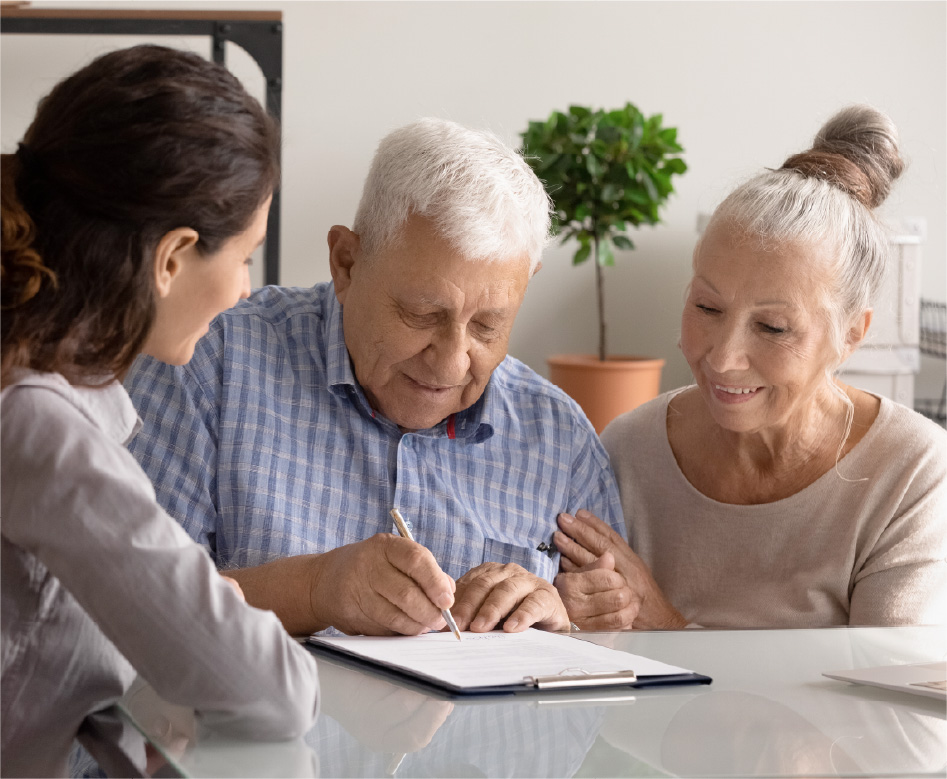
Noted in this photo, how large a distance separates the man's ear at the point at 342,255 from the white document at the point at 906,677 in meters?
0.82

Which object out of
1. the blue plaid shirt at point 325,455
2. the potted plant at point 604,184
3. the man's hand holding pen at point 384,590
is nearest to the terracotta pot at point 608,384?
the potted plant at point 604,184

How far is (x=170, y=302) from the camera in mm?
A: 813

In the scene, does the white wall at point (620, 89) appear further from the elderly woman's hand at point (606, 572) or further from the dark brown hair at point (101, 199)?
the dark brown hair at point (101, 199)

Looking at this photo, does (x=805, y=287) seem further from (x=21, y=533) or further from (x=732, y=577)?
(x=21, y=533)

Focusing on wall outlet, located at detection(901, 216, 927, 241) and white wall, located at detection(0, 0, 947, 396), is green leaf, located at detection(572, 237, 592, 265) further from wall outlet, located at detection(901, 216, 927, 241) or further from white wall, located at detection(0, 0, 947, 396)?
wall outlet, located at detection(901, 216, 927, 241)

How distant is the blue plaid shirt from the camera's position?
1.34 meters

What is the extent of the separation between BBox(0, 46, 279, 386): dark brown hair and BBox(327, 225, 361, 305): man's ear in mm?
650

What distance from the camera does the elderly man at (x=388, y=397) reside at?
134 centimetres

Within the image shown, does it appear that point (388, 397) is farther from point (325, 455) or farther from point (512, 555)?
point (512, 555)

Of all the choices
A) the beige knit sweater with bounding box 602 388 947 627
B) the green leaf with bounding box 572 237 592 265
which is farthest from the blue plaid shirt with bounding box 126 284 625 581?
the green leaf with bounding box 572 237 592 265

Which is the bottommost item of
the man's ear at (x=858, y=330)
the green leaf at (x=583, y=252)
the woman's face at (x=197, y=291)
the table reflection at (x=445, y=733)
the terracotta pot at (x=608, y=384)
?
the terracotta pot at (x=608, y=384)

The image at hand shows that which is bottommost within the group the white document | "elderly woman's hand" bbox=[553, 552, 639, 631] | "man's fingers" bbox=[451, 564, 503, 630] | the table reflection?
"elderly woman's hand" bbox=[553, 552, 639, 631]

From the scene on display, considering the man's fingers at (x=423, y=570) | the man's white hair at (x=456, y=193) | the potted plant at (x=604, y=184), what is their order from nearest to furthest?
the man's fingers at (x=423, y=570)
the man's white hair at (x=456, y=193)
the potted plant at (x=604, y=184)

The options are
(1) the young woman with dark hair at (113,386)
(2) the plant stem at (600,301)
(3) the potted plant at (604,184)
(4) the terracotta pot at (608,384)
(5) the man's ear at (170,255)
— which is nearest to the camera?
(1) the young woman with dark hair at (113,386)
